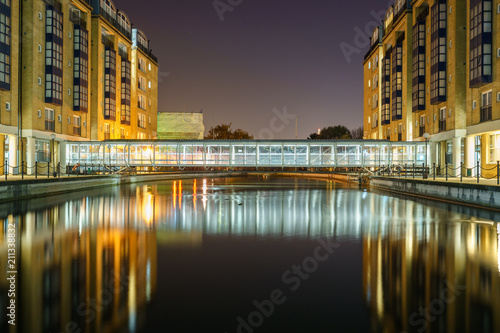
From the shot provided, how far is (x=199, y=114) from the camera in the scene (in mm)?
100125

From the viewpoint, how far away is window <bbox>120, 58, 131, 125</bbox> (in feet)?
204

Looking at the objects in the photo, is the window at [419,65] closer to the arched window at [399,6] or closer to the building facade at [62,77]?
the arched window at [399,6]

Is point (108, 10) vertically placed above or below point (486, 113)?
above

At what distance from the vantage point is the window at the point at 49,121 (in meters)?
43.3

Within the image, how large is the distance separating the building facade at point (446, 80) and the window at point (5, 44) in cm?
3781

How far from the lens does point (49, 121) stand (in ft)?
144

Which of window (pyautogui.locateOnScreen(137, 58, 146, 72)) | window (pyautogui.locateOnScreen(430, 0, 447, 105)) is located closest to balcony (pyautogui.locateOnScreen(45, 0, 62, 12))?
window (pyautogui.locateOnScreen(137, 58, 146, 72))

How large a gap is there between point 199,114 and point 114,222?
284ft

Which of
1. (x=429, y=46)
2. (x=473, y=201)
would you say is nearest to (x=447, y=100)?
(x=429, y=46)

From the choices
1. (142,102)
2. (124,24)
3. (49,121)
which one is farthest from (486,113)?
(142,102)

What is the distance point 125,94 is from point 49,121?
1966 cm

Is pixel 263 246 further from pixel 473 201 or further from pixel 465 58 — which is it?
pixel 465 58

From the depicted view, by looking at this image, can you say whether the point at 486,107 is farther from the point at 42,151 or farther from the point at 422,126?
the point at 42,151

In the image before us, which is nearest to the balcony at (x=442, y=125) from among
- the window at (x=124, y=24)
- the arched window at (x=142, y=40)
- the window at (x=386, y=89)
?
the window at (x=386, y=89)
